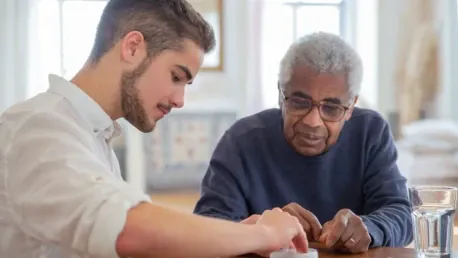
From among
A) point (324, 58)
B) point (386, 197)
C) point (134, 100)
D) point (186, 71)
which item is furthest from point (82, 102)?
point (386, 197)

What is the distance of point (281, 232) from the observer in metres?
1.17

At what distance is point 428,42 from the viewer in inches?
188

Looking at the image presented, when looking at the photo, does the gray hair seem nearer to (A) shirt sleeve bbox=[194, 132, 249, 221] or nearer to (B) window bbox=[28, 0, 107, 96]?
(A) shirt sleeve bbox=[194, 132, 249, 221]

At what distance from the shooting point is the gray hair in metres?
1.79

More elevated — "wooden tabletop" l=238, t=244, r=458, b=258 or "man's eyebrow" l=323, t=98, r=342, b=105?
"man's eyebrow" l=323, t=98, r=342, b=105

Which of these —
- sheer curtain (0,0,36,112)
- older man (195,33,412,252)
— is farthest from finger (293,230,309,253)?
sheer curtain (0,0,36,112)

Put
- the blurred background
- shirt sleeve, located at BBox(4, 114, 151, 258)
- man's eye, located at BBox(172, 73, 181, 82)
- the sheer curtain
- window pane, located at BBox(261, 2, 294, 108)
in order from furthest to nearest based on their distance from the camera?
window pane, located at BBox(261, 2, 294, 108) < the blurred background < the sheer curtain < man's eye, located at BBox(172, 73, 181, 82) < shirt sleeve, located at BBox(4, 114, 151, 258)

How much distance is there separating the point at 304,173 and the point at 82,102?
86 centimetres

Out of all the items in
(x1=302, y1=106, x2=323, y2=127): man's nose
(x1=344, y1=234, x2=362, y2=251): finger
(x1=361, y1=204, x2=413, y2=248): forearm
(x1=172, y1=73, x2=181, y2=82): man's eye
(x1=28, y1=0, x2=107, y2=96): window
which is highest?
(x1=28, y1=0, x2=107, y2=96): window

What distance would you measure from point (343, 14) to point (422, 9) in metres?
0.60

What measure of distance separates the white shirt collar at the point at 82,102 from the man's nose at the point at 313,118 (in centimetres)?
68

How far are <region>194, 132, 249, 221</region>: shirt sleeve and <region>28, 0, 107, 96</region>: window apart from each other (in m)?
2.88

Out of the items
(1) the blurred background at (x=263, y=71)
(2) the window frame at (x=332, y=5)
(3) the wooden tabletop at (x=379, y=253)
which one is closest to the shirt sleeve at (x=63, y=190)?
(3) the wooden tabletop at (x=379, y=253)

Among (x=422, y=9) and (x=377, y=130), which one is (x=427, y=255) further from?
(x=422, y=9)
